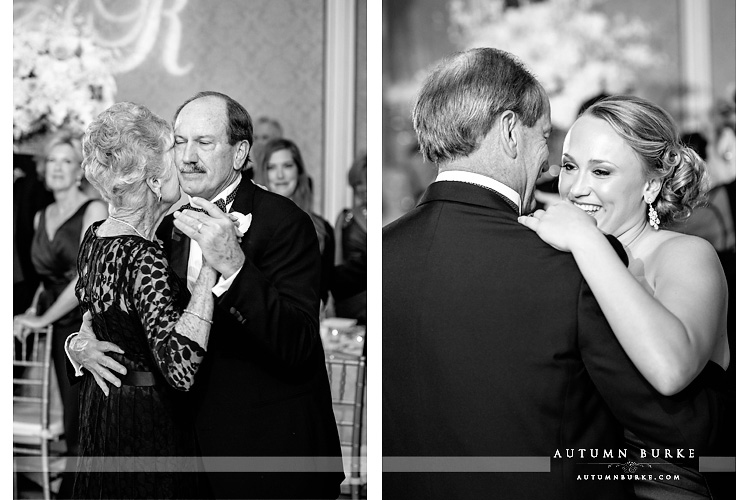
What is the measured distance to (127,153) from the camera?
103 inches

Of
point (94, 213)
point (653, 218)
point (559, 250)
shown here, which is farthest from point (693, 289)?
point (94, 213)

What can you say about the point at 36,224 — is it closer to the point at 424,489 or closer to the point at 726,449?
the point at 424,489

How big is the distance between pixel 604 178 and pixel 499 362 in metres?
0.67

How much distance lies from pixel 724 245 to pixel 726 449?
0.66m

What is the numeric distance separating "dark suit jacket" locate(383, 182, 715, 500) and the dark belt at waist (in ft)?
2.47

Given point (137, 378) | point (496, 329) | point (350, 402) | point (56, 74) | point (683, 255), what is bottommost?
point (350, 402)

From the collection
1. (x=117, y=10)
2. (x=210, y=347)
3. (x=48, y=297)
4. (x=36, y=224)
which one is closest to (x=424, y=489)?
(x=210, y=347)

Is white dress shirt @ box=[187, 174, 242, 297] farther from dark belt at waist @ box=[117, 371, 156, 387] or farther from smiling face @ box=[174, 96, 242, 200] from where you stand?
dark belt at waist @ box=[117, 371, 156, 387]

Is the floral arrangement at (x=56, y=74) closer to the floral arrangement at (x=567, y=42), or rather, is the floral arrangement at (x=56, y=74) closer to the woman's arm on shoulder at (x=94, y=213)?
the woman's arm on shoulder at (x=94, y=213)

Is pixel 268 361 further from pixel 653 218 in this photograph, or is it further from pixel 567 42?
pixel 567 42

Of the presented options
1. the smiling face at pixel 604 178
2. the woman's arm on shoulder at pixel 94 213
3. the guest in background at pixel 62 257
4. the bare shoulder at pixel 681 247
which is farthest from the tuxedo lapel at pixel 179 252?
the bare shoulder at pixel 681 247

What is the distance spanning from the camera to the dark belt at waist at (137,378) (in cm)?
253

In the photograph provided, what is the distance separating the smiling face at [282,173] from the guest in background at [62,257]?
0.65m

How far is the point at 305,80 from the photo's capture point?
9.08 ft
